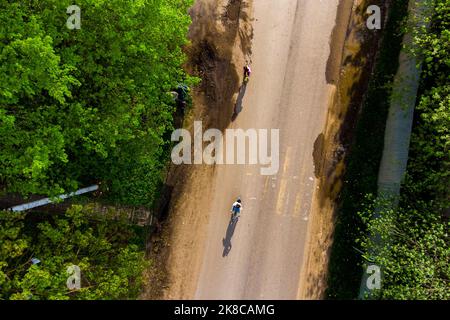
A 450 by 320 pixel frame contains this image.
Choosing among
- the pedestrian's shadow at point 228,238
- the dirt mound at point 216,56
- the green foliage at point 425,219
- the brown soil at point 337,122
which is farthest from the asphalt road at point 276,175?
the green foliage at point 425,219

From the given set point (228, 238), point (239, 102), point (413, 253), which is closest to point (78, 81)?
point (239, 102)

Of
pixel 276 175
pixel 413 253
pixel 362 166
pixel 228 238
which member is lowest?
pixel 228 238

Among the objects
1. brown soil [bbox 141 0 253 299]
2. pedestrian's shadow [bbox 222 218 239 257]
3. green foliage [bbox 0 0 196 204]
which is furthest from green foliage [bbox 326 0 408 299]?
green foliage [bbox 0 0 196 204]

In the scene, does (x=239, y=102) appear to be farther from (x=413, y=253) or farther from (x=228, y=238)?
(x=413, y=253)

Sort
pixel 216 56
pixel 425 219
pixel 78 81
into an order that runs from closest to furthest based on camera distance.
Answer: pixel 78 81
pixel 425 219
pixel 216 56

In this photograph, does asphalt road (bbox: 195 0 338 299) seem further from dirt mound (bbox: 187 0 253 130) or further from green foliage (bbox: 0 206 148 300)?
green foliage (bbox: 0 206 148 300)

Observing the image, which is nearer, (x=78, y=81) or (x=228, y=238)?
(x=78, y=81)
